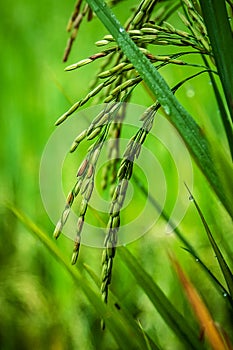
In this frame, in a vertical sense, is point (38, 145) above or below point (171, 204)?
Answer: above

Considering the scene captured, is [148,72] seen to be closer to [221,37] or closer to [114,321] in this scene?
[221,37]

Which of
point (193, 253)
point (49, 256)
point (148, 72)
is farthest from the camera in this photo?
point (49, 256)

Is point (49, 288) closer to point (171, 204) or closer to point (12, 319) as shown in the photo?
point (12, 319)

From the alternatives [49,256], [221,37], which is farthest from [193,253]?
[49,256]

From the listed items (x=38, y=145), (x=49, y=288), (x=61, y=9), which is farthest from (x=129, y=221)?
(x=61, y=9)

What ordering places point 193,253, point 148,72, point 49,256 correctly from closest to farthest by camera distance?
point 148,72, point 193,253, point 49,256

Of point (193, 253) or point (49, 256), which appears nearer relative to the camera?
point (193, 253)
